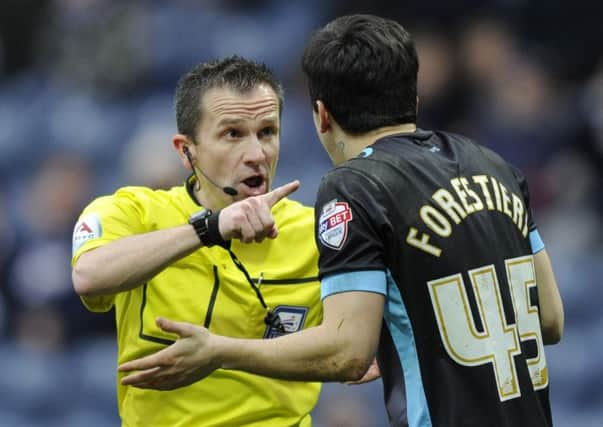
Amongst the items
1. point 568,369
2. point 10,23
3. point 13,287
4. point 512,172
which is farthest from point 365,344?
point 10,23

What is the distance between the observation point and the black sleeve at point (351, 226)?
339cm

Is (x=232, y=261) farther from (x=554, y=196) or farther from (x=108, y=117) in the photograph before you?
(x=108, y=117)

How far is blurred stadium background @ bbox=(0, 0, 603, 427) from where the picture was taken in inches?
347

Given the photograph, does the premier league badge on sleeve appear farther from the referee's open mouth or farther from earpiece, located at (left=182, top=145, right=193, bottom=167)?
earpiece, located at (left=182, top=145, right=193, bottom=167)

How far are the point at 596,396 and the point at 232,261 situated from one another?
496 cm

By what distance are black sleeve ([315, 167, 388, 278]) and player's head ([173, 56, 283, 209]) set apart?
3.10ft

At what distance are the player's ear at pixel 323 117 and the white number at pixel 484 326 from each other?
0.66m

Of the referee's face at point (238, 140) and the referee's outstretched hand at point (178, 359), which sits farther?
the referee's face at point (238, 140)

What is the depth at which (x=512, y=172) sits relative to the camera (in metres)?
3.79

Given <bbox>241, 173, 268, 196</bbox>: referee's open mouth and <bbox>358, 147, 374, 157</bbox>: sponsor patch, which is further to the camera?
<bbox>241, 173, 268, 196</bbox>: referee's open mouth

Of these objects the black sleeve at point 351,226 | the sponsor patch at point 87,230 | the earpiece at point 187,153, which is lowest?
the black sleeve at point 351,226

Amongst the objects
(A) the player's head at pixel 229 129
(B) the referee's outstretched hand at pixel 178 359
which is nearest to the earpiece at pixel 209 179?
(A) the player's head at pixel 229 129

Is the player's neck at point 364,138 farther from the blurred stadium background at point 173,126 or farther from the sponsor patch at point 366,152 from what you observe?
the blurred stadium background at point 173,126

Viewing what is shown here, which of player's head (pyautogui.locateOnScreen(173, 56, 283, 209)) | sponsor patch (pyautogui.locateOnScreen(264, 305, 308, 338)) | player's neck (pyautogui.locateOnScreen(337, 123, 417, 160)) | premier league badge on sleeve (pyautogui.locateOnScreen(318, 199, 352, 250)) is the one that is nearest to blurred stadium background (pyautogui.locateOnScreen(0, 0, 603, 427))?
sponsor patch (pyautogui.locateOnScreen(264, 305, 308, 338))
